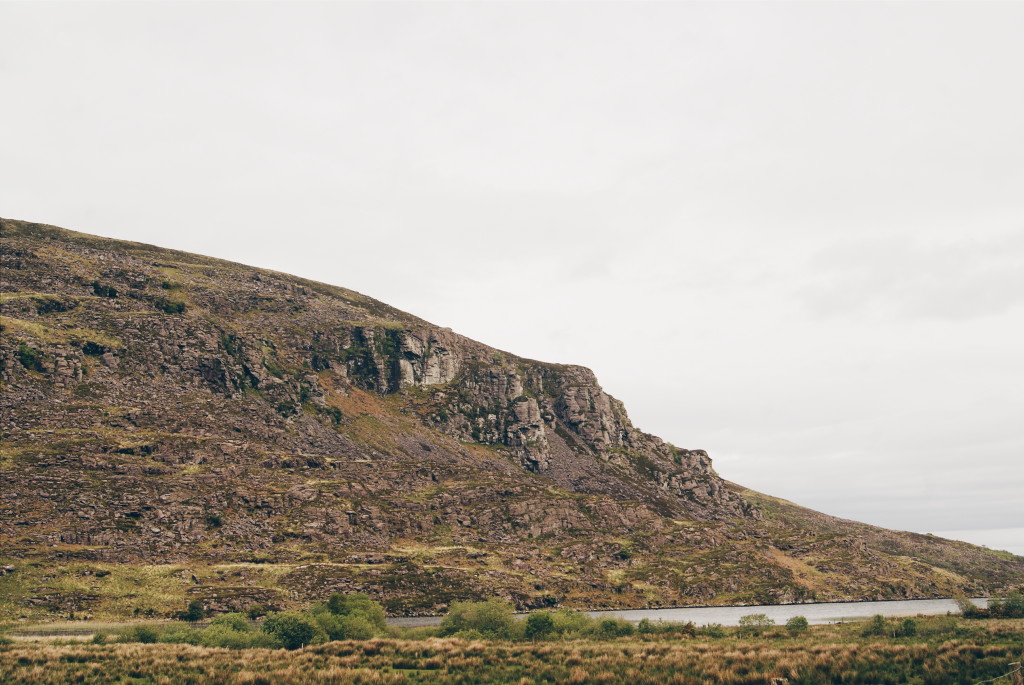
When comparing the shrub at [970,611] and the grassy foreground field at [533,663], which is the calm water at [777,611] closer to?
the shrub at [970,611]

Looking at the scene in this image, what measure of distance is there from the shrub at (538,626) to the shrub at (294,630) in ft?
83.0

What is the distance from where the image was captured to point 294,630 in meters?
79.7

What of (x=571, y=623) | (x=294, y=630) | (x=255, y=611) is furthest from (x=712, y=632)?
(x=255, y=611)

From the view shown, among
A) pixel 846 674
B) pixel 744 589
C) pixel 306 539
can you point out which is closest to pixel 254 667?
pixel 846 674

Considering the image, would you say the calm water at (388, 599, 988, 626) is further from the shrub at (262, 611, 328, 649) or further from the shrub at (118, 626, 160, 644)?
the shrub at (118, 626, 160, 644)

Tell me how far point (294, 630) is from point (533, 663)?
146 feet

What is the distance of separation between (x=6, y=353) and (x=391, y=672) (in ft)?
687

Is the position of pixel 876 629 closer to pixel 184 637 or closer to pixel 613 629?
pixel 613 629

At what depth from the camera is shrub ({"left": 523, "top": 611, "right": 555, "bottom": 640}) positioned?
8274 cm

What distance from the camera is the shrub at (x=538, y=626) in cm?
8274

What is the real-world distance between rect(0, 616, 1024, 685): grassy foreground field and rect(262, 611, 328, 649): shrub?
2192cm

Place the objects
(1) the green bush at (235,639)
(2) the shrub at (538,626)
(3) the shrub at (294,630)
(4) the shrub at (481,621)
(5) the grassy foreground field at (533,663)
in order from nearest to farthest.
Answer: (5) the grassy foreground field at (533,663) < (1) the green bush at (235,639) < (3) the shrub at (294,630) < (2) the shrub at (538,626) < (4) the shrub at (481,621)

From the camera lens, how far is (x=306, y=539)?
18050 centimetres

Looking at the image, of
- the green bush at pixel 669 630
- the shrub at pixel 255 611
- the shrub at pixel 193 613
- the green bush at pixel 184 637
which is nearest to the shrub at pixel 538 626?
the green bush at pixel 669 630
